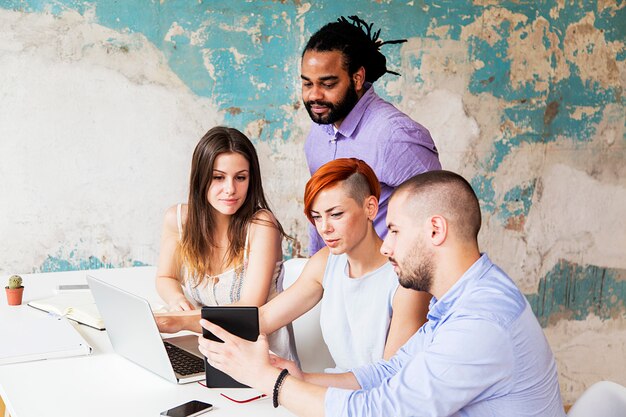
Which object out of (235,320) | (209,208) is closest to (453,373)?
(235,320)

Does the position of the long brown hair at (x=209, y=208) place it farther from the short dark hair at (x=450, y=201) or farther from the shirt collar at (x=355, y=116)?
the short dark hair at (x=450, y=201)

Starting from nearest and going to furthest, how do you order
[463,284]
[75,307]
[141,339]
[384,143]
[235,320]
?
[463,284] → [235,320] → [141,339] → [75,307] → [384,143]

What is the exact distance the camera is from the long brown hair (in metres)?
2.67

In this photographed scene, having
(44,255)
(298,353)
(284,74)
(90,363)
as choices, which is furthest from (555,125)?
(90,363)

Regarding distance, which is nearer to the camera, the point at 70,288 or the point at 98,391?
the point at 98,391

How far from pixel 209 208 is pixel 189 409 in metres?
1.14

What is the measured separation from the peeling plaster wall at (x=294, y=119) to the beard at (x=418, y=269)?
242cm

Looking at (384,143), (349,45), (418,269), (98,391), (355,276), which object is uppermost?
(349,45)

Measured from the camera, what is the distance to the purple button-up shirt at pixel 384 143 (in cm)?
286

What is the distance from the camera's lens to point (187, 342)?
222cm

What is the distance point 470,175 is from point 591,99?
2.88ft

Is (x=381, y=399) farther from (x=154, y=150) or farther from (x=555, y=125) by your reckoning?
(x=555, y=125)

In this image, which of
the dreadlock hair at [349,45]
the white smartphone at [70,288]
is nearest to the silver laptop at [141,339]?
the white smartphone at [70,288]

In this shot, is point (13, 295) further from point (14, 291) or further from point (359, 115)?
point (359, 115)
